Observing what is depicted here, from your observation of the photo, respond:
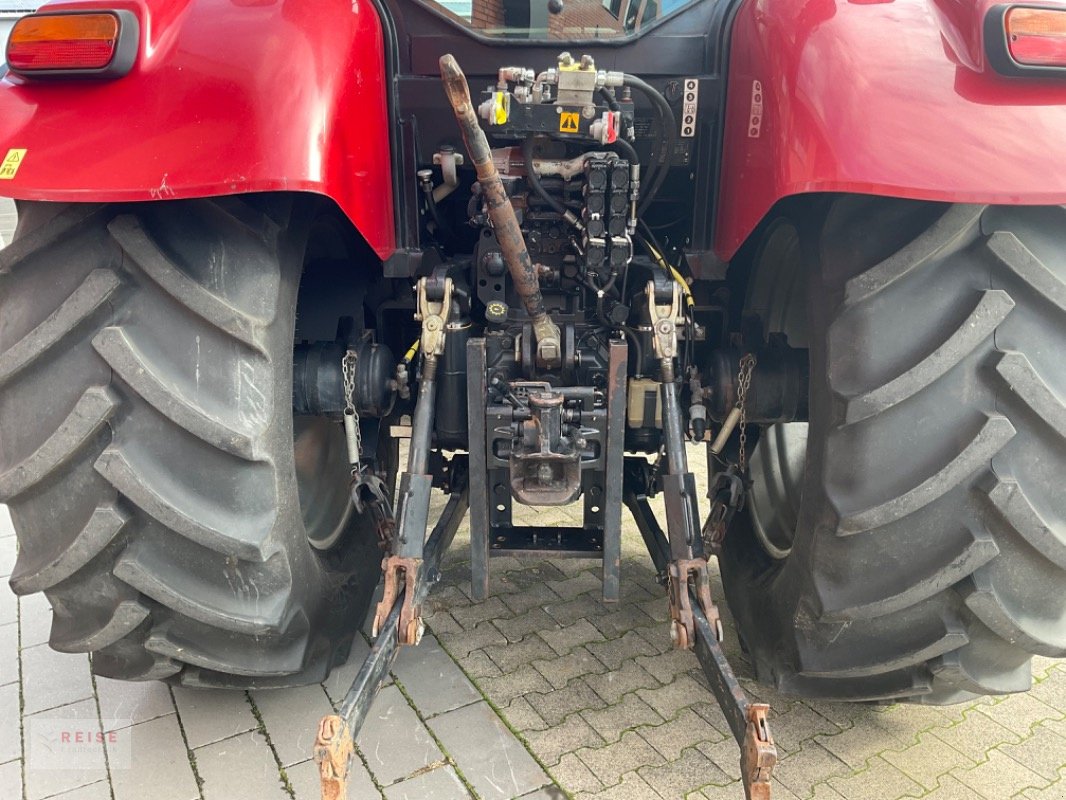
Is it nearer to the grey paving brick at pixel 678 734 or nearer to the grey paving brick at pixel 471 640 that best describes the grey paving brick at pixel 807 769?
the grey paving brick at pixel 678 734

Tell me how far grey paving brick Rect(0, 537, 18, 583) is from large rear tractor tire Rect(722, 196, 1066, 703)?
119 inches

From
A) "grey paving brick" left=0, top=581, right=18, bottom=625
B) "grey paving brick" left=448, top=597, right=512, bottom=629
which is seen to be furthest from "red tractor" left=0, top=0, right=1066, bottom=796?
"grey paving brick" left=0, top=581, right=18, bottom=625

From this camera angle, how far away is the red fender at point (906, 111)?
4.76 feet

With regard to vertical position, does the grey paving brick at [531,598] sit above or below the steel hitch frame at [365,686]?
below

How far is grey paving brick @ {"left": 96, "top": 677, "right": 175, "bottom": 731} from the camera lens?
7.83 ft

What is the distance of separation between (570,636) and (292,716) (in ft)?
2.98

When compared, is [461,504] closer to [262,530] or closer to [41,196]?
[262,530]

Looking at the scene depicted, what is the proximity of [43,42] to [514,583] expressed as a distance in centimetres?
220

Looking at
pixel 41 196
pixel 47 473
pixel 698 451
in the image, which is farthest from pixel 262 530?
pixel 698 451

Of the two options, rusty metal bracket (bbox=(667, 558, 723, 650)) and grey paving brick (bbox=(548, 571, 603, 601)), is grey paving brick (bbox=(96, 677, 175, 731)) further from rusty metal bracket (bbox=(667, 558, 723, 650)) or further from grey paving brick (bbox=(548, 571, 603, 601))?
Result: rusty metal bracket (bbox=(667, 558, 723, 650))

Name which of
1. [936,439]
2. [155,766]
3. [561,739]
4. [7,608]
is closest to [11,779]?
[155,766]

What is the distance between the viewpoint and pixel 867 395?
1.59 metres

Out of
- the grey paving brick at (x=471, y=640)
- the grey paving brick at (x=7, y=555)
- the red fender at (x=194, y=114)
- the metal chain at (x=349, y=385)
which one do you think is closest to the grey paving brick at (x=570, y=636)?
the grey paving brick at (x=471, y=640)

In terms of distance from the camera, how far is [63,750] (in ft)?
7.47
